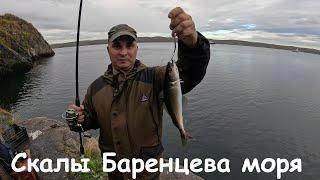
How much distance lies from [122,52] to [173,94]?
1081 millimetres

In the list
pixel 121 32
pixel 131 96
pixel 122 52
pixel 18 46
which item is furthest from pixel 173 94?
Answer: pixel 18 46

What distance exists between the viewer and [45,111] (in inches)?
1476

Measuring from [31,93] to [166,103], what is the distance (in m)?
48.5

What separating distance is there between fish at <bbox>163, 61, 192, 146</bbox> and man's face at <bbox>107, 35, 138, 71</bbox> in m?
0.77

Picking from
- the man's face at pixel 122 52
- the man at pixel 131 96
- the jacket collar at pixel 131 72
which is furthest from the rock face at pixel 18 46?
the man's face at pixel 122 52

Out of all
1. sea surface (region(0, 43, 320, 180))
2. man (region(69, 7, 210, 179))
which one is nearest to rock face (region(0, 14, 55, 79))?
sea surface (region(0, 43, 320, 180))

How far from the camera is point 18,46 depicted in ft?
249

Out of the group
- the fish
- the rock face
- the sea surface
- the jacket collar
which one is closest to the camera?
the fish

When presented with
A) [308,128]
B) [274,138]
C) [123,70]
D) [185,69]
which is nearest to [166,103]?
[185,69]

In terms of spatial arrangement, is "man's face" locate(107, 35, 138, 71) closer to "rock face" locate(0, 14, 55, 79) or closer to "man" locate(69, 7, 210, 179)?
"man" locate(69, 7, 210, 179)

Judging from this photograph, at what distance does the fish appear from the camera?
3955 millimetres

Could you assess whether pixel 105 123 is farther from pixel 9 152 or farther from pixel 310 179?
pixel 310 179

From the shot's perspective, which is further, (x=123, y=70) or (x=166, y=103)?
(x=123, y=70)

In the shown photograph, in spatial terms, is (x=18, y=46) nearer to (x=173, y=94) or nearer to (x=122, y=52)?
(x=122, y=52)
